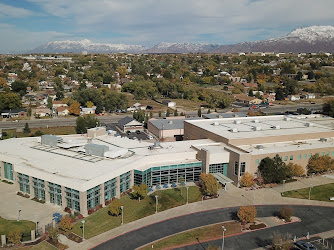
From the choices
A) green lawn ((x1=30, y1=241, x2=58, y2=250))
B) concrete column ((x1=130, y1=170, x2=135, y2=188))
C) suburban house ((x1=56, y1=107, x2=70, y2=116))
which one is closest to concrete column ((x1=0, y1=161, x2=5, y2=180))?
concrete column ((x1=130, y1=170, x2=135, y2=188))

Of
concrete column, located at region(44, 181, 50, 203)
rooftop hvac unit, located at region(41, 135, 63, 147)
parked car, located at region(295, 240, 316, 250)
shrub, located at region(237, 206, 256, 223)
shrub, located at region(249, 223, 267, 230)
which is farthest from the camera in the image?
rooftop hvac unit, located at region(41, 135, 63, 147)

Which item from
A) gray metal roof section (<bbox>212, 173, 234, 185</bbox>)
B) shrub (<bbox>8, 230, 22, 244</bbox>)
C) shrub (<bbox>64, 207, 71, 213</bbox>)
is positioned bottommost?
shrub (<bbox>64, 207, 71, 213</bbox>)

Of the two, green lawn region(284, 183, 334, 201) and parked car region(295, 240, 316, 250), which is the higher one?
green lawn region(284, 183, 334, 201)

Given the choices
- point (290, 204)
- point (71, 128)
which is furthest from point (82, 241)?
point (71, 128)

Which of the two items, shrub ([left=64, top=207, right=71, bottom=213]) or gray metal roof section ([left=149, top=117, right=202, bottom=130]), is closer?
shrub ([left=64, top=207, right=71, bottom=213])

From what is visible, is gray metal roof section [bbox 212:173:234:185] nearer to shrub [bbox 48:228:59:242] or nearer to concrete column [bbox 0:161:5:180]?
shrub [bbox 48:228:59:242]

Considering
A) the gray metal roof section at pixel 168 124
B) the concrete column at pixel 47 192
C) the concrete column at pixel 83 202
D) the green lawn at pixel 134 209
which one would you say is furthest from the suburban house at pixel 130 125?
the concrete column at pixel 83 202

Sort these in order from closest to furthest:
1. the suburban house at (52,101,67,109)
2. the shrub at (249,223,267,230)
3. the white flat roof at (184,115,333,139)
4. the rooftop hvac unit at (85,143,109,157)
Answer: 1. the shrub at (249,223,267,230)
2. the rooftop hvac unit at (85,143,109,157)
3. the white flat roof at (184,115,333,139)
4. the suburban house at (52,101,67,109)
